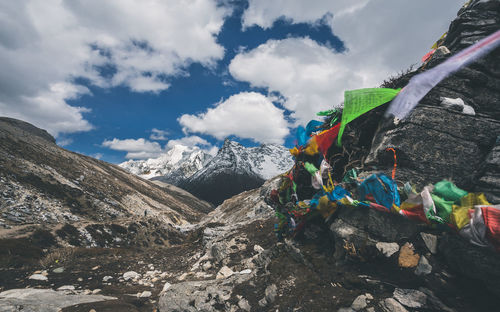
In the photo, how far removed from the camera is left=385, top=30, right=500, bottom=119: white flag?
5.73 m

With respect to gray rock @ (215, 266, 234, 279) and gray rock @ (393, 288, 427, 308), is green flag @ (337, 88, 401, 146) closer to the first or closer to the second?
gray rock @ (393, 288, 427, 308)

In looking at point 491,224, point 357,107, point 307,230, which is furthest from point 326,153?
point 491,224

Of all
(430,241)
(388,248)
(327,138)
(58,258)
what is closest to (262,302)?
(388,248)

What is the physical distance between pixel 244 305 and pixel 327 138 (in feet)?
18.5

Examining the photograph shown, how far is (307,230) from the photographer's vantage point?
680cm

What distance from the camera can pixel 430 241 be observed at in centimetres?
425

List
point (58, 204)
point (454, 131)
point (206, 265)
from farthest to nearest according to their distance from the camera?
point (58, 204)
point (206, 265)
point (454, 131)

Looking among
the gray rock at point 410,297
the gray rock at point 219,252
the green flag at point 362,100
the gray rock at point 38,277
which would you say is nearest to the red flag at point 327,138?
the green flag at point 362,100

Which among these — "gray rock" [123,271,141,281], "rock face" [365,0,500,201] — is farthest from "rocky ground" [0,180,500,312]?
"rock face" [365,0,500,201]

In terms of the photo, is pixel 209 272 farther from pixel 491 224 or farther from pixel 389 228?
pixel 491 224

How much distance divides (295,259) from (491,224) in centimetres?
435

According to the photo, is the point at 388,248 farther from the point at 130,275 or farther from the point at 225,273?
the point at 130,275

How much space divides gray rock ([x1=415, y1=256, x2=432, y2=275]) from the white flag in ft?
12.3

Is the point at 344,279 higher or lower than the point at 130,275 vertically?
higher
